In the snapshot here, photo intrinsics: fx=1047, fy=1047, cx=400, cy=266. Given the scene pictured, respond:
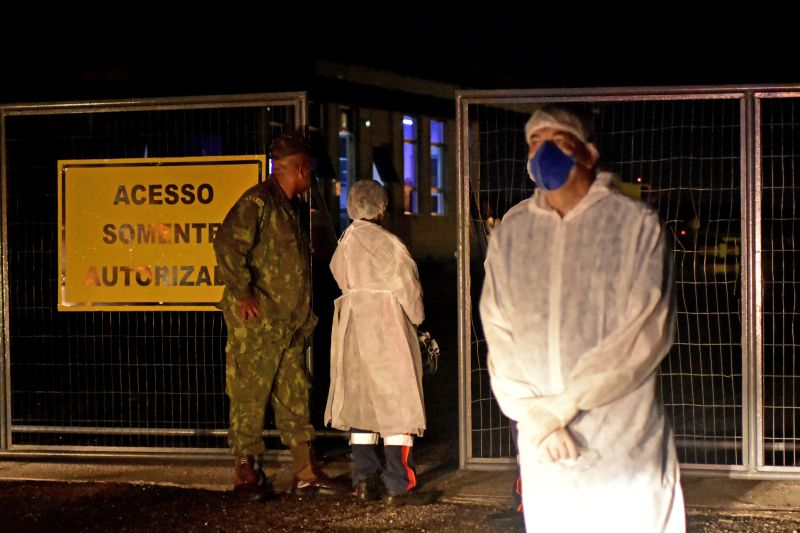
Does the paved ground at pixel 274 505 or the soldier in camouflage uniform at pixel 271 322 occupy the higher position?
the soldier in camouflage uniform at pixel 271 322

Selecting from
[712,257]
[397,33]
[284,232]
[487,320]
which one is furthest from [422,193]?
[487,320]

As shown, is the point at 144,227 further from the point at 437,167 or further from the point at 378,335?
the point at 437,167

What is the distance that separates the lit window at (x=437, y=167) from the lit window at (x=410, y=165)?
123 cm

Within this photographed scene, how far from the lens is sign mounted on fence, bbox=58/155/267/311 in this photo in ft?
24.2

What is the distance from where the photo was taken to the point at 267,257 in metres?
6.53

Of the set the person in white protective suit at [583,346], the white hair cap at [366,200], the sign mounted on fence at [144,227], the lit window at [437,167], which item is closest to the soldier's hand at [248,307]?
the white hair cap at [366,200]

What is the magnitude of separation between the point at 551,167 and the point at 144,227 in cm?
486

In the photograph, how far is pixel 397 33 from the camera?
32.8m

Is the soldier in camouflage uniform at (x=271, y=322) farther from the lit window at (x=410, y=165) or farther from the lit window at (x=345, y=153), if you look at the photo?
the lit window at (x=410, y=165)

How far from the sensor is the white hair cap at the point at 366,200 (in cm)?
643

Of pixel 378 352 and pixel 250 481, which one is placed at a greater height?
pixel 378 352

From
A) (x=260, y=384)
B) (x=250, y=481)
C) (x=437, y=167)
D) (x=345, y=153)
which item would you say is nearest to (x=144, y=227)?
(x=260, y=384)

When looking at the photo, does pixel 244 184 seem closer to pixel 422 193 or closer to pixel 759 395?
pixel 759 395

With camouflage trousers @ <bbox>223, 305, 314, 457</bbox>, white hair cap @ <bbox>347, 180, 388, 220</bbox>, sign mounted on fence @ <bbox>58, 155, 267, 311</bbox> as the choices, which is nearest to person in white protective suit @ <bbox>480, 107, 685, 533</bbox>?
white hair cap @ <bbox>347, 180, 388, 220</bbox>
